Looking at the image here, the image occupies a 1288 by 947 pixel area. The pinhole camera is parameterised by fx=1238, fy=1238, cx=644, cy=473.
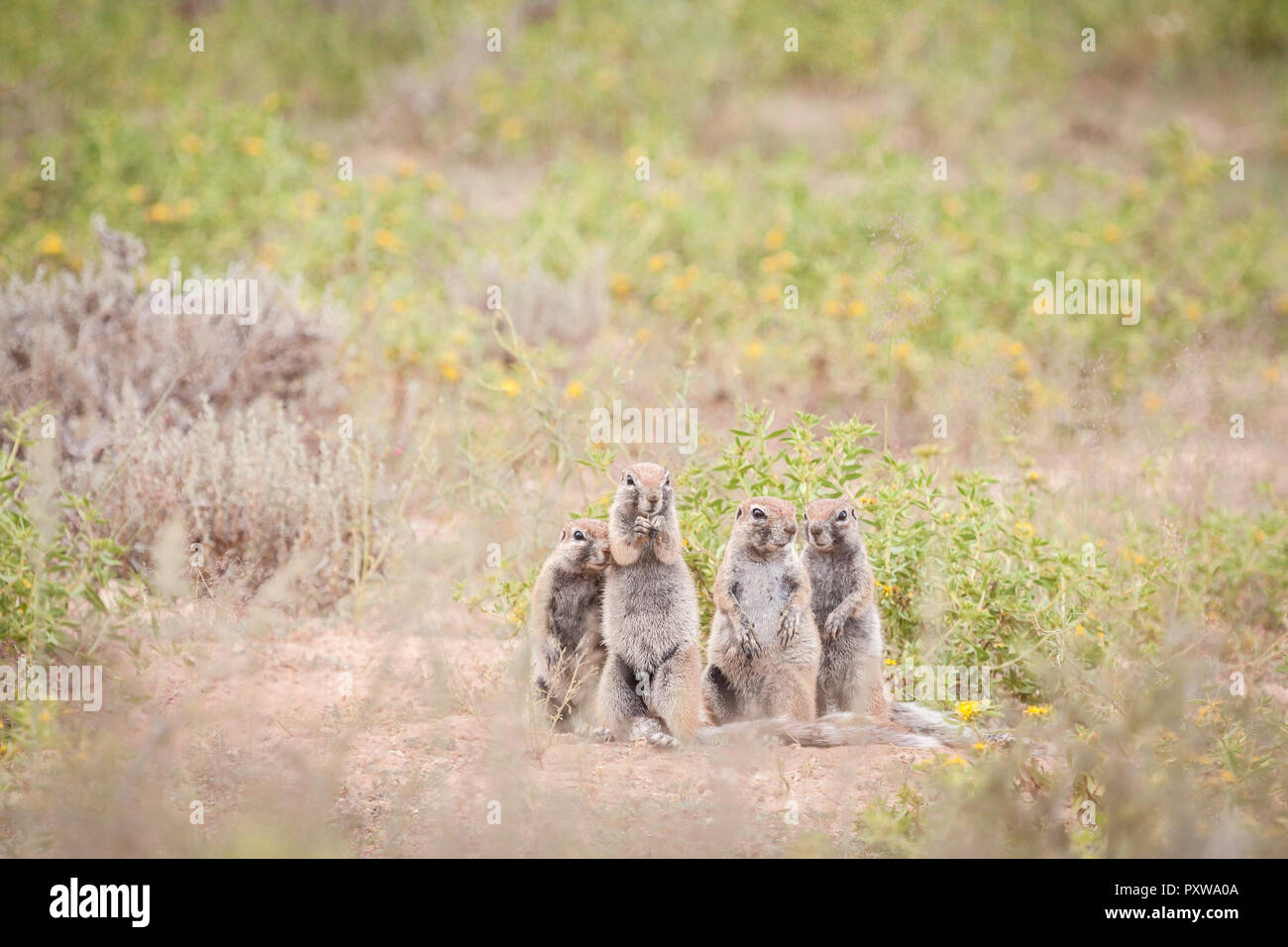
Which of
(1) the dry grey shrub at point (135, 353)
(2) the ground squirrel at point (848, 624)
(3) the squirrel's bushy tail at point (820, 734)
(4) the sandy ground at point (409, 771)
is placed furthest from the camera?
(1) the dry grey shrub at point (135, 353)

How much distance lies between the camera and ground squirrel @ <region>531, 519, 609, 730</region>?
4.73 meters

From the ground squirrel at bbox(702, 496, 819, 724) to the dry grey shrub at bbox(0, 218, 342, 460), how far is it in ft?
10.4

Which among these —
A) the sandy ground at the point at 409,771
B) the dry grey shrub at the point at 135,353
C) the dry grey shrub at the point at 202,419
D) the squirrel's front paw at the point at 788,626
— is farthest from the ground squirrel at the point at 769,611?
the dry grey shrub at the point at 135,353

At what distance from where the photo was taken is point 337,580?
5883mm

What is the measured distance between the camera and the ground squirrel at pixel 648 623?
4551 mm

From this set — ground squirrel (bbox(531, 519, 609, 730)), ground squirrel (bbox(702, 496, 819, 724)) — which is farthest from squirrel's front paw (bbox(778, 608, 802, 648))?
ground squirrel (bbox(531, 519, 609, 730))

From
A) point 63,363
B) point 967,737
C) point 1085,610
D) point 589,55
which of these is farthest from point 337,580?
point 589,55

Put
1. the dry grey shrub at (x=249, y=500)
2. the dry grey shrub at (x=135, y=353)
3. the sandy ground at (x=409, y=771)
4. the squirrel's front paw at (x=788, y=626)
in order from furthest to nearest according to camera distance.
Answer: the dry grey shrub at (x=135, y=353) → the dry grey shrub at (x=249, y=500) → the squirrel's front paw at (x=788, y=626) → the sandy ground at (x=409, y=771)

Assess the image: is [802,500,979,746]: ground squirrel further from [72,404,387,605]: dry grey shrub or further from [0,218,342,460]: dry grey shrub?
[0,218,342,460]: dry grey shrub

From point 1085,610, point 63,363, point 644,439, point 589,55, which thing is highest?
point 589,55

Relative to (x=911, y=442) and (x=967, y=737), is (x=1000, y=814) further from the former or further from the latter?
(x=911, y=442)

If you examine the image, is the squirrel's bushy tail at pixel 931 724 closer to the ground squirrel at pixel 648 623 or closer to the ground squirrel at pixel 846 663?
the ground squirrel at pixel 846 663

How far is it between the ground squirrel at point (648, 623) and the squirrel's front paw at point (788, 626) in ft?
1.05

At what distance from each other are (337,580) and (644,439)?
1.62 metres
